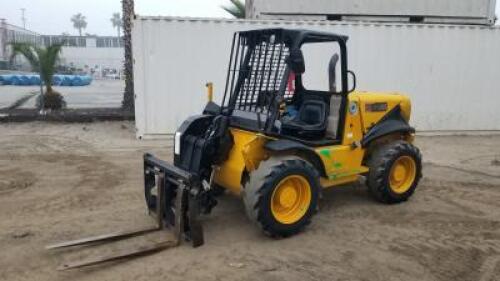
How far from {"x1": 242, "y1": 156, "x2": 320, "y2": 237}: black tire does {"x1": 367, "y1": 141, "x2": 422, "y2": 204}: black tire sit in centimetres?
125

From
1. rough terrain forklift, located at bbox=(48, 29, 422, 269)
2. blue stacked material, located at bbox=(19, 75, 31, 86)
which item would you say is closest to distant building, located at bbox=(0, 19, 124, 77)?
blue stacked material, located at bbox=(19, 75, 31, 86)

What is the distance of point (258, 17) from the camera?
38.1 feet

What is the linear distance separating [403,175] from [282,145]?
2267 mm

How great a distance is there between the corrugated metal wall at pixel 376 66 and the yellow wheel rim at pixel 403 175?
528cm

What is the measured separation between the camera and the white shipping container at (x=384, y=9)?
11.7m

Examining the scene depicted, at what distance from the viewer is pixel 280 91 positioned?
5086mm

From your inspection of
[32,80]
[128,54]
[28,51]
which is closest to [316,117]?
[128,54]

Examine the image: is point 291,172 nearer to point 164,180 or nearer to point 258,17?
point 164,180

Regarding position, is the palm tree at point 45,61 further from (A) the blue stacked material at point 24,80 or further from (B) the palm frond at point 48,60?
(A) the blue stacked material at point 24,80

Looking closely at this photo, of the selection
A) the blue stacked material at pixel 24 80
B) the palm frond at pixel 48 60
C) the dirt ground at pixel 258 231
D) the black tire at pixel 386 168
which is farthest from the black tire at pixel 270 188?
the blue stacked material at pixel 24 80

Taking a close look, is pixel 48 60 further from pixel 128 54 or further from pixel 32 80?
pixel 32 80

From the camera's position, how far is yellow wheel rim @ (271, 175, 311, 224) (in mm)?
5035

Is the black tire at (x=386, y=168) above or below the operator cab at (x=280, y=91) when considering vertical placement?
below

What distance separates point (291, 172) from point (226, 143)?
0.83m
